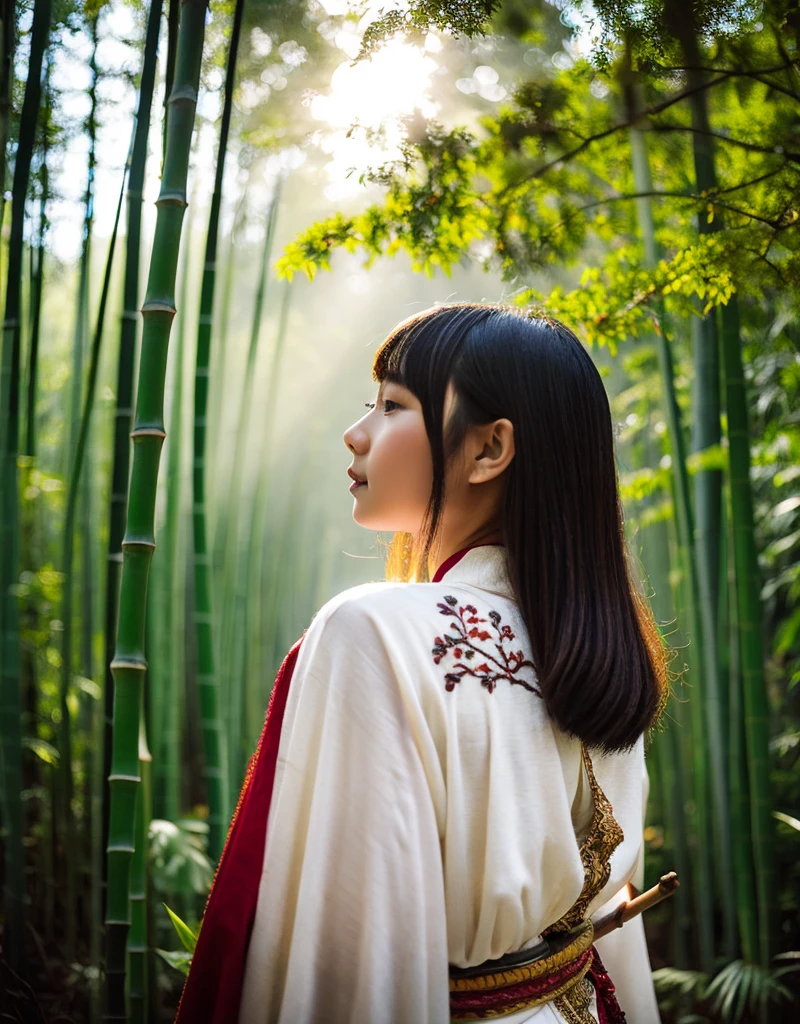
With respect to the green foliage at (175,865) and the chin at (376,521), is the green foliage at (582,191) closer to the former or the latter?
the chin at (376,521)

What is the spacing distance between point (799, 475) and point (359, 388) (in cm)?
299

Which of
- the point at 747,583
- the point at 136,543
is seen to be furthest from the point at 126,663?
the point at 747,583

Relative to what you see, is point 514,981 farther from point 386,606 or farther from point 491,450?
point 491,450

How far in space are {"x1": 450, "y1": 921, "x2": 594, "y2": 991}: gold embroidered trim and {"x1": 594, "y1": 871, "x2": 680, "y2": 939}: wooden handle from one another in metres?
0.07

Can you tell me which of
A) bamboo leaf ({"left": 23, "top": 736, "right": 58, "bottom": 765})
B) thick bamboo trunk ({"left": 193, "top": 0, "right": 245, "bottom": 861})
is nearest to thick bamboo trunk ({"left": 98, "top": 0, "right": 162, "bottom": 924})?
thick bamboo trunk ({"left": 193, "top": 0, "right": 245, "bottom": 861})

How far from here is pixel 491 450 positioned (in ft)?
3.23

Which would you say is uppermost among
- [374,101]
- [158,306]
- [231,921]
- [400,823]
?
[374,101]

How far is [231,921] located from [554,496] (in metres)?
0.53

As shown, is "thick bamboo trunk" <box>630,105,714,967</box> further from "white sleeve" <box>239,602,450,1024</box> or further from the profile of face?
"white sleeve" <box>239,602,450,1024</box>

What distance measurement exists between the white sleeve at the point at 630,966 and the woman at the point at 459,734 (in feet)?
0.24

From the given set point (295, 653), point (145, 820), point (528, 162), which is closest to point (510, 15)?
point (528, 162)

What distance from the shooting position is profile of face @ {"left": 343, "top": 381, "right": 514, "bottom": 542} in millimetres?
986

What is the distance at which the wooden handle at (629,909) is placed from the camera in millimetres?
938

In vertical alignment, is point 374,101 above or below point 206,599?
above
